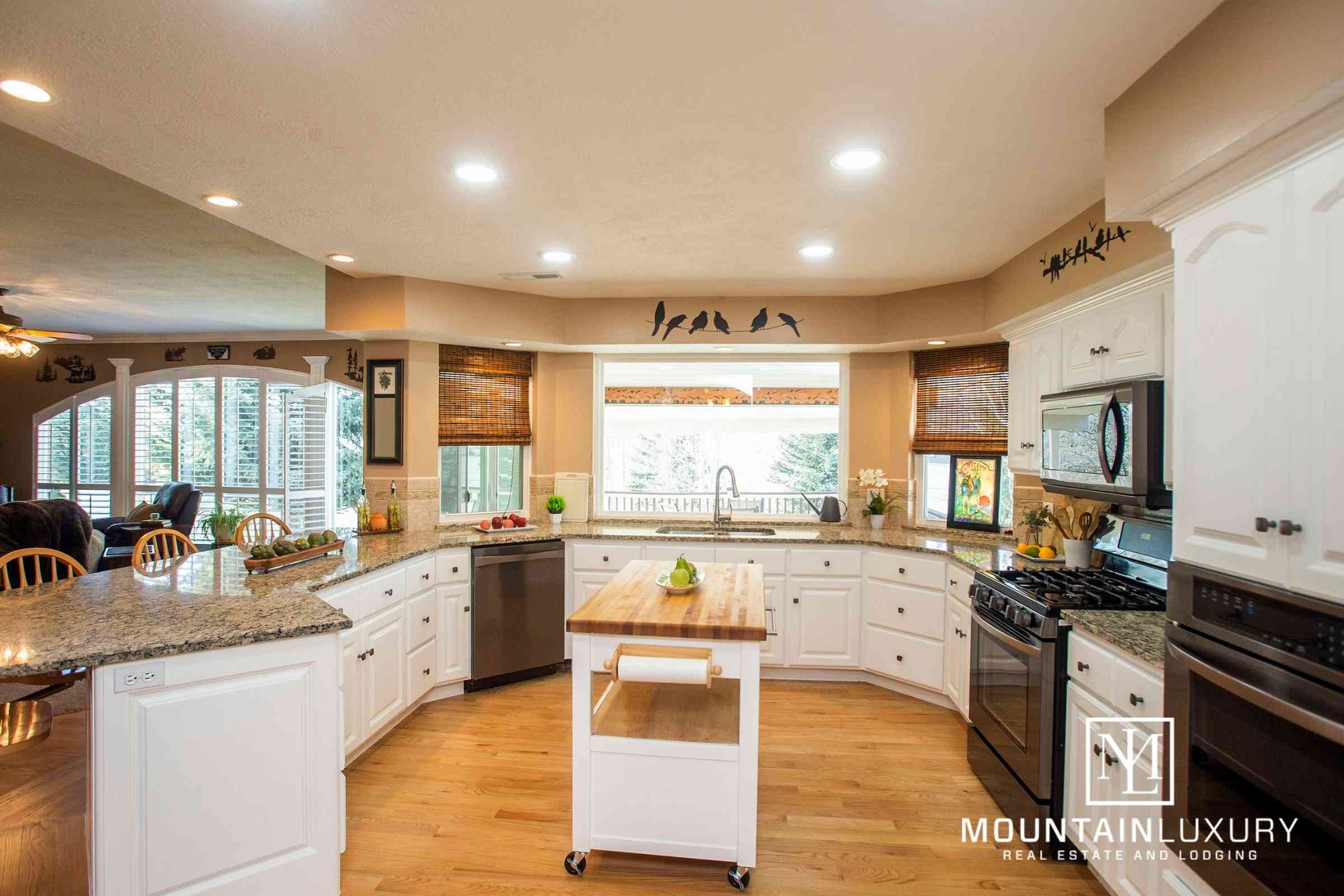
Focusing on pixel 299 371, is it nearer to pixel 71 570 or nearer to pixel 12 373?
pixel 12 373

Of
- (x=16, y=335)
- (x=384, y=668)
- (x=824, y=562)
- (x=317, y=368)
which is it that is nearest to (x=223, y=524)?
(x=317, y=368)

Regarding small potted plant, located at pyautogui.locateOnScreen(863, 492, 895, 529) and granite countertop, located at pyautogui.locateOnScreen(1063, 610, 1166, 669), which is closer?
granite countertop, located at pyautogui.locateOnScreen(1063, 610, 1166, 669)

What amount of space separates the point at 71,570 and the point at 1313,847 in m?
4.09

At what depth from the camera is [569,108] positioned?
1.90 metres

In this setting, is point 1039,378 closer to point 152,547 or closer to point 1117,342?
point 1117,342

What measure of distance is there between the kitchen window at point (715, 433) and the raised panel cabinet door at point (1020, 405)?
1.40 m

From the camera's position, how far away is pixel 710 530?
14.7 feet

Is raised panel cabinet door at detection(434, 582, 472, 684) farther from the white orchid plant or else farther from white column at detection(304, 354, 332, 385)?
white column at detection(304, 354, 332, 385)

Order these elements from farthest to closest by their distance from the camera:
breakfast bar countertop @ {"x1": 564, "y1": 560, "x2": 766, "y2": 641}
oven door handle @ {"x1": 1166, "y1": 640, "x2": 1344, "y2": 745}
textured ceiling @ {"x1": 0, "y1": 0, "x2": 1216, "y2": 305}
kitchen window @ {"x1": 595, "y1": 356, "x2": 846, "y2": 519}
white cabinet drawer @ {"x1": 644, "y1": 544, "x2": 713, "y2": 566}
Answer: kitchen window @ {"x1": 595, "y1": 356, "x2": 846, "y2": 519} → white cabinet drawer @ {"x1": 644, "y1": 544, "x2": 713, "y2": 566} → breakfast bar countertop @ {"x1": 564, "y1": 560, "x2": 766, "y2": 641} → textured ceiling @ {"x1": 0, "y1": 0, "x2": 1216, "y2": 305} → oven door handle @ {"x1": 1166, "y1": 640, "x2": 1344, "y2": 745}

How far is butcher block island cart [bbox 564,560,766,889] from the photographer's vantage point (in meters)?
2.15

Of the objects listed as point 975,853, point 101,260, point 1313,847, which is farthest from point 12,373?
point 1313,847

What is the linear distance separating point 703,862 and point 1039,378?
106 inches

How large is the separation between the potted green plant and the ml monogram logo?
729cm

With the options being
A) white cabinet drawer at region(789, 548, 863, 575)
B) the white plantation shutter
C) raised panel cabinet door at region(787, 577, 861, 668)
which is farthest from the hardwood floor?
the white plantation shutter
